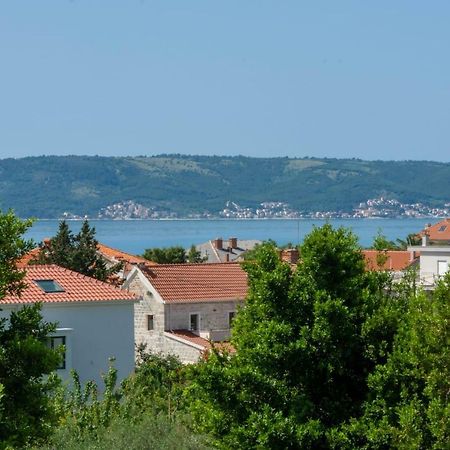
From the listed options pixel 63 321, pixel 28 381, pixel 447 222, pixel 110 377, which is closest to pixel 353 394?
pixel 110 377

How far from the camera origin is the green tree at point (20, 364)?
12609 millimetres

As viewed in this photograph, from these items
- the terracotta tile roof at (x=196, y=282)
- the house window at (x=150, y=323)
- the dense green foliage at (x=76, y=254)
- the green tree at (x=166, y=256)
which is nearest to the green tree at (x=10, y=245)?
the terracotta tile roof at (x=196, y=282)

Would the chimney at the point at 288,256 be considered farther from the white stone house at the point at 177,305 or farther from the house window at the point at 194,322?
the house window at the point at 194,322

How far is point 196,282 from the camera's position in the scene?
5412cm

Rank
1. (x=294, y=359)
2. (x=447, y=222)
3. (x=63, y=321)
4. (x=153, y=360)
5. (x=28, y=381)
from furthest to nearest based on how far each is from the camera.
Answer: (x=447, y=222), (x=153, y=360), (x=63, y=321), (x=294, y=359), (x=28, y=381)

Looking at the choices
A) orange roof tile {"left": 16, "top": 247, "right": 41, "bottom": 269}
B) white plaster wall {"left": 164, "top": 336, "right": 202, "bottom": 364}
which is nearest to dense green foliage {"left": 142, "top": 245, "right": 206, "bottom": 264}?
orange roof tile {"left": 16, "top": 247, "right": 41, "bottom": 269}

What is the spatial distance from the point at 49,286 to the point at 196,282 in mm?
14576

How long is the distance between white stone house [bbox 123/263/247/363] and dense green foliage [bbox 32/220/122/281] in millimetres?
2256

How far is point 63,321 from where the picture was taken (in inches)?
1574

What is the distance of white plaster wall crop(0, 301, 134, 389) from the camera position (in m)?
40.1

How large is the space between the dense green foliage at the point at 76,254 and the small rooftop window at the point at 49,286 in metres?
13.5

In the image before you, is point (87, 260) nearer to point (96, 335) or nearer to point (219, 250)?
point (96, 335)

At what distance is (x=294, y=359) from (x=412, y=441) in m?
2.46

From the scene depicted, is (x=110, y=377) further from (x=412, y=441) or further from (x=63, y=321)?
(x=63, y=321)
